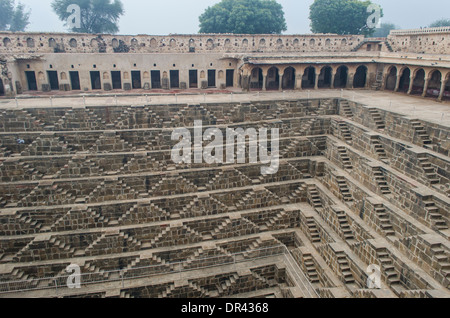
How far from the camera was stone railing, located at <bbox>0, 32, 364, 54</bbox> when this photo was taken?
26.6 m

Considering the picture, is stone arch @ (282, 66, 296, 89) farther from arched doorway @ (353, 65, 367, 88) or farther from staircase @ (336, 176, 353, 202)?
staircase @ (336, 176, 353, 202)

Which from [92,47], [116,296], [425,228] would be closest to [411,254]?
[425,228]

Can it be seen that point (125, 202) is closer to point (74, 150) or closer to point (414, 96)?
point (74, 150)

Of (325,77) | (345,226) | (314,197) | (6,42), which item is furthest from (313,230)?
(6,42)

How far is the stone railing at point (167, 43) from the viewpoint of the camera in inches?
1046

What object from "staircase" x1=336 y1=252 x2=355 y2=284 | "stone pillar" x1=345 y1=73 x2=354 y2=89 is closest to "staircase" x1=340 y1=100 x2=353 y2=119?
"stone pillar" x1=345 y1=73 x2=354 y2=89

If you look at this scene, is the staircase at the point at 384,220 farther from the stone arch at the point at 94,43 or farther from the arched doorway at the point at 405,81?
the stone arch at the point at 94,43

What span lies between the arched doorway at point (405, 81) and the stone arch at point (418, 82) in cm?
50

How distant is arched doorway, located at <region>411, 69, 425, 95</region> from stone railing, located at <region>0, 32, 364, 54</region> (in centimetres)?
945

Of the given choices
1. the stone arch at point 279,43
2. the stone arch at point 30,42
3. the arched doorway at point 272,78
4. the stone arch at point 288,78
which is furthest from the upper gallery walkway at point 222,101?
the stone arch at point 279,43

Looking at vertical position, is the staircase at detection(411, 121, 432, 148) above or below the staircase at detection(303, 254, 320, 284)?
above

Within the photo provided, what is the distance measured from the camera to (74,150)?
1650 cm

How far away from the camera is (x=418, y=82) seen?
24203 millimetres

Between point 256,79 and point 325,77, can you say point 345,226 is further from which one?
point 325,77
